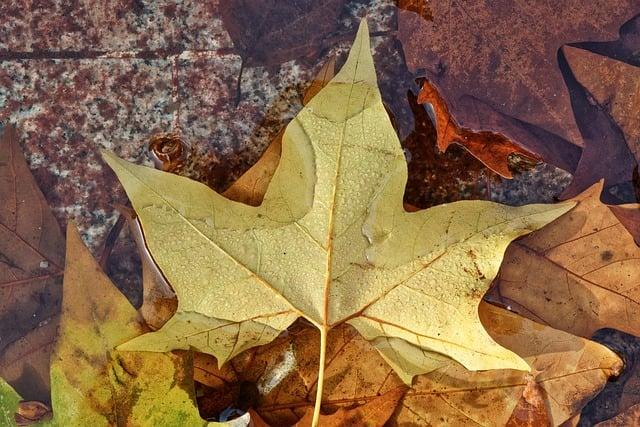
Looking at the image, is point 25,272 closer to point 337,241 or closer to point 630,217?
point 337,241

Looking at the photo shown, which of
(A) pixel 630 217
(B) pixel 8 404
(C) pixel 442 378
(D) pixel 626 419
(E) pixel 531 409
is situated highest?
(A) pixel 630 217

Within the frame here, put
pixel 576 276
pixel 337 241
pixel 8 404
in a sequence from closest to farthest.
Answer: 1. pixel 337 241
2. pixel 8 404
3. pixel 576 276

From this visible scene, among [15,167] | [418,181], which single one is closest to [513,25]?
[418,181]

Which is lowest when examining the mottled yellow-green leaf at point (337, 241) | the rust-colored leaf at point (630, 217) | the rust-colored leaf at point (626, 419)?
the rust-colored leaf at point (626, 419)

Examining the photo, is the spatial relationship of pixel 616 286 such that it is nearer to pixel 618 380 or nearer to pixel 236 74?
pixel 618 380

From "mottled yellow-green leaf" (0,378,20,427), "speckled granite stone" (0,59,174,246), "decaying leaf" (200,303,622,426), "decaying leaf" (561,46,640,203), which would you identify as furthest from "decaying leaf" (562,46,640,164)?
"mottled yellow-green leaf" (0,378,20,427)

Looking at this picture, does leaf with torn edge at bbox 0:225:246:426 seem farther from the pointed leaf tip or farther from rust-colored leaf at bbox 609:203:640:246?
rust-colored leaf at bbox 609:203:640:246

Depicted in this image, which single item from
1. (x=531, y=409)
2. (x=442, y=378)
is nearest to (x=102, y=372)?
(x=442, y=378)

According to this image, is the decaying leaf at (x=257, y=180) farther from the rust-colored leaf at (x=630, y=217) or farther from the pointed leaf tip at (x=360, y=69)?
the rust-colored leaf at (x=630, y=217)

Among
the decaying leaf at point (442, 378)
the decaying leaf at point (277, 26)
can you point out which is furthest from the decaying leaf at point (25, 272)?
the decaying leaf at point (277, 26)
